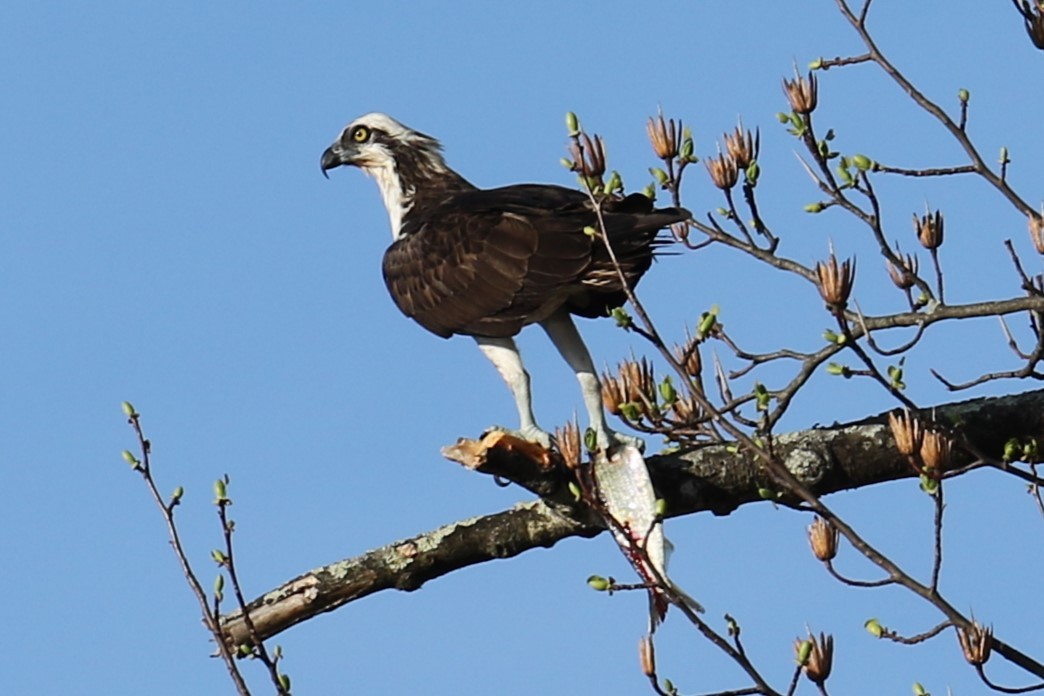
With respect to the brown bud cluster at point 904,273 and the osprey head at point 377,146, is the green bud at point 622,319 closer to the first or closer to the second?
the brown bud cluster at point 904,273

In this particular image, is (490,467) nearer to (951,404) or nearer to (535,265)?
Result: (535,265)

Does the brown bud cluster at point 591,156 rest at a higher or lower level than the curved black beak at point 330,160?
lower

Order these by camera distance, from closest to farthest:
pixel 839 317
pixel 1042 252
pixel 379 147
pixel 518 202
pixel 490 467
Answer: pixel 839 317 < pixel 1042 252 < pixel 490 467 < pixel 518 202 < pixel 379 147

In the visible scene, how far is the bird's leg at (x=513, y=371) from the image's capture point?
7477mm

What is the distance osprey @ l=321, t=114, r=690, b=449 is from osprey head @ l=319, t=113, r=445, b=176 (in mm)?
866

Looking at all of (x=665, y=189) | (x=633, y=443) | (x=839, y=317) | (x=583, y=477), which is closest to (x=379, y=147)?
(x=633, y=443)

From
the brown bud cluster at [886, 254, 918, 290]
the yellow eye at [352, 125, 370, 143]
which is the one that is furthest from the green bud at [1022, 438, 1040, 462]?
the yellow eye at [352, 125, 370, 143]

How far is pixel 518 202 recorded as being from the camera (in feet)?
26.6

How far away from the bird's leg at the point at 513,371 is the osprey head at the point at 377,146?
195 cm

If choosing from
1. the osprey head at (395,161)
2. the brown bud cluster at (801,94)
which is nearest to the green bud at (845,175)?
the brown bud cluster at (801,94)

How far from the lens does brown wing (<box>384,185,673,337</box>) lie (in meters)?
7.51

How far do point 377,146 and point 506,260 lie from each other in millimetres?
2227

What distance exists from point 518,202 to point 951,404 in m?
2.02

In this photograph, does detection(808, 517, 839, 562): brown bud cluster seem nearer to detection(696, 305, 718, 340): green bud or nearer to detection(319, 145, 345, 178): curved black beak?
detection(696, 305, 718, 340): green bud
